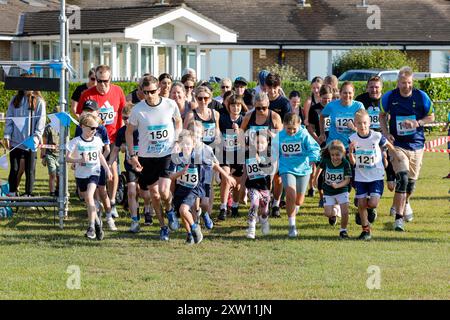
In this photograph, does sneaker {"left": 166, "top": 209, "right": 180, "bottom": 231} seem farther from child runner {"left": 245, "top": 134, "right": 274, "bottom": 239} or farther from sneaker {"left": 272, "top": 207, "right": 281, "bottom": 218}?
sneaker {"left": 272, "top": 207, "right": 281, "bottom": 218}

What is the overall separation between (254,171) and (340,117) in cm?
172

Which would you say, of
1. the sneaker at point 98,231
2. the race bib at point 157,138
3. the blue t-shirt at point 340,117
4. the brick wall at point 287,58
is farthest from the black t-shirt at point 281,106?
the brick wall at point 287,58

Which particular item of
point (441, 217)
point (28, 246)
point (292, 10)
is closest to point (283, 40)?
point (292, 10)

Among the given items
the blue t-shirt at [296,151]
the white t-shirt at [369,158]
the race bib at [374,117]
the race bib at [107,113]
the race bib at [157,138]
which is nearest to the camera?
the race bib at [157,138]

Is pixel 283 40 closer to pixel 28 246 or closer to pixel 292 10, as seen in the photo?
pixel 292 10

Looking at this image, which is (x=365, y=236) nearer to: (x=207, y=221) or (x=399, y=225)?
(x=399, y=225)

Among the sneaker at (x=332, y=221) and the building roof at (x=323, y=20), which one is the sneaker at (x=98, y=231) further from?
the building roof at (x=323, y=20)

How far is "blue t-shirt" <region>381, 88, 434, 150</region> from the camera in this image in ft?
45.7

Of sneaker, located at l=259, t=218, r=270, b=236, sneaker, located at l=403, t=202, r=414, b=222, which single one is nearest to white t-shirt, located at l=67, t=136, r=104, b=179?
sneaker, located at l=259, t=218, r=270, b=236

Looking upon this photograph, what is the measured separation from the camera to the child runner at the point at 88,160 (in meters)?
12.9

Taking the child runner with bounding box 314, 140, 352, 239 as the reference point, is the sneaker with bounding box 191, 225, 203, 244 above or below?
below

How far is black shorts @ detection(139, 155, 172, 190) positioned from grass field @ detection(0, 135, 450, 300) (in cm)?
80

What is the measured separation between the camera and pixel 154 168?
12773 millimetres

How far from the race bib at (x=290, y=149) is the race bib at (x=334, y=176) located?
49cm
